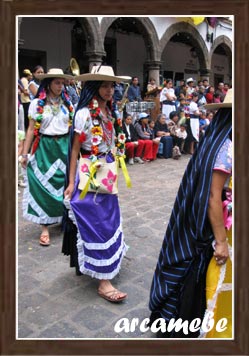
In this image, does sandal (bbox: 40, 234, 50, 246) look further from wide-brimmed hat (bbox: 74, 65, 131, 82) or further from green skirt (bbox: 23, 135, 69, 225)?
wide-brimmed hat (bbox: 74, 65, 131, 82)

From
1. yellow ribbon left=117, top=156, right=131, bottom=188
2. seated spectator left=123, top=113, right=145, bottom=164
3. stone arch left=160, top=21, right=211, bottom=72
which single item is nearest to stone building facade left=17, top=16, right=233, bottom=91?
stone arch left=160, top=21, right=211, bottom=72

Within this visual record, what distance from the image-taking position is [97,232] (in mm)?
3209

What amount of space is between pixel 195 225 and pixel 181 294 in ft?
1.39

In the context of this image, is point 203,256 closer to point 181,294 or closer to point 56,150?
point 181,294

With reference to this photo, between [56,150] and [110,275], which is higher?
[56,150]

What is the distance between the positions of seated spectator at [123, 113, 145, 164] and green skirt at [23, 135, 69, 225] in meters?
4.99

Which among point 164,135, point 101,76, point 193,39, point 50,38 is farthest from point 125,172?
point 193,39

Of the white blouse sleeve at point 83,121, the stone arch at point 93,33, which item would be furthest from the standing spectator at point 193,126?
the white blouse sleeve at point 83,121

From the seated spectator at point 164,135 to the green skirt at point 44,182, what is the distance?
6.30m

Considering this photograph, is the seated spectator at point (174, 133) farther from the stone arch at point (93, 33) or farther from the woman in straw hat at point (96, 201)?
the woman in straw hat at point (96, 201)

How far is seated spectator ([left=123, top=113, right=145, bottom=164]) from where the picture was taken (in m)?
9.47

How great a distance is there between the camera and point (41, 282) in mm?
3492

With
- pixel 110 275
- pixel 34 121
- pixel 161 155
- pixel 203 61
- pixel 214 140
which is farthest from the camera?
pixel 203 61
